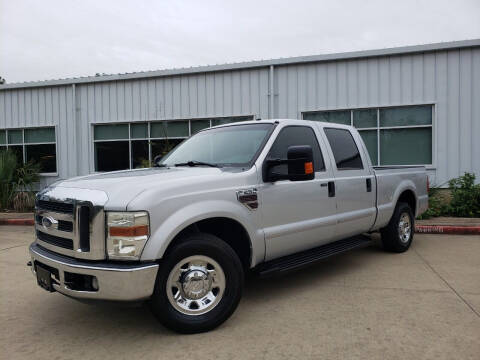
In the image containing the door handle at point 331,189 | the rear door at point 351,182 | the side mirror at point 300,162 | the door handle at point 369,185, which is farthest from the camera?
the door handle at point 369,185

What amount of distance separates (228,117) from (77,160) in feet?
18.2

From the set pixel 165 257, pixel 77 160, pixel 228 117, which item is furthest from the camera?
pixel 77 160

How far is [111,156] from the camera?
1349cm

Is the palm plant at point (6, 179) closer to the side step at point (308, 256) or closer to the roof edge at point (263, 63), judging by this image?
the roof edge at point (263, 63)

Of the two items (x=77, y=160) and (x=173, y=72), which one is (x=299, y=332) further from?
(x=77, y=160)

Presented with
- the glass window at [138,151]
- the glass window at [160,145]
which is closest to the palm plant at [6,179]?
the glass window at [138,151]

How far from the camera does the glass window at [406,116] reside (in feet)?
34.8

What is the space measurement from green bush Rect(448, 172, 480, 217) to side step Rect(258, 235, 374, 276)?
548cm

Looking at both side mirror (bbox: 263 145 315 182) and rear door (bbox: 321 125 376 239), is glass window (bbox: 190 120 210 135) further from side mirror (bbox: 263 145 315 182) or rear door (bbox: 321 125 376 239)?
side mirror (bbox: 263 145 315 182)

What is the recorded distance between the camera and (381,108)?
35.7 ft

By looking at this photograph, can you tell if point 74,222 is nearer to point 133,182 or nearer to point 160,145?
point 133,182

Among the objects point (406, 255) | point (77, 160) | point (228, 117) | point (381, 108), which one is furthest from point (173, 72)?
point (406, 255)

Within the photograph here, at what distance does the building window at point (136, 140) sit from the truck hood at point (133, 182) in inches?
347

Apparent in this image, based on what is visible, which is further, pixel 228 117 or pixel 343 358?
pixel 228 117
